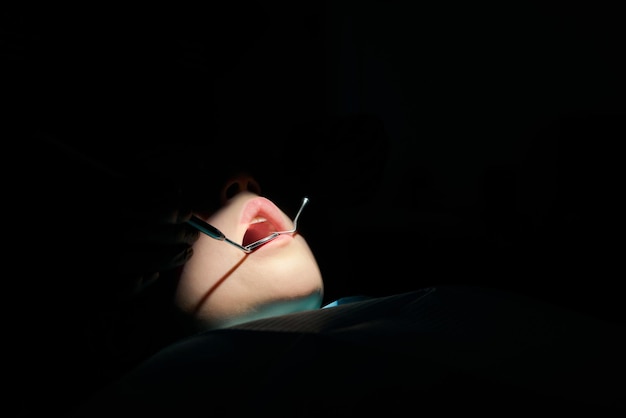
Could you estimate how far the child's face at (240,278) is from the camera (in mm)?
795

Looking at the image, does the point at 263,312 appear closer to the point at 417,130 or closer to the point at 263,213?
the point at 263,213

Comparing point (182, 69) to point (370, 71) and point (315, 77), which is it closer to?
point (315, 77)

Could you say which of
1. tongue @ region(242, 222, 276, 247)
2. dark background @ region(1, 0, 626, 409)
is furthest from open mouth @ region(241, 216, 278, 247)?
dark background @ region(1, 0, 626, 409)

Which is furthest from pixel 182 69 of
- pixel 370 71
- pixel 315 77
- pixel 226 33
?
pixel 370 71

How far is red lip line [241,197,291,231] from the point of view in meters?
0.88

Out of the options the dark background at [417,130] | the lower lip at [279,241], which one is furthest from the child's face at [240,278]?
the dark background at [417,130]

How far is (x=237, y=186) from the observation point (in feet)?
3.01

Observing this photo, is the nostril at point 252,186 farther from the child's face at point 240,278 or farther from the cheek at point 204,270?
the cheek at point 204,270

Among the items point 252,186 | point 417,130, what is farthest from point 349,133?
point 417,130

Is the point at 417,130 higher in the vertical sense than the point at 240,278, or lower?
higher

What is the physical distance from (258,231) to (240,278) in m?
0.19

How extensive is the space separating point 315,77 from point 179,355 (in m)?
1.08

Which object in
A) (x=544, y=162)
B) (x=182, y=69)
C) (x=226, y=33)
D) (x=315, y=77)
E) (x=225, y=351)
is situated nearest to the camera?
(x=225, y=351)

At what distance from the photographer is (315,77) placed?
1422mm
